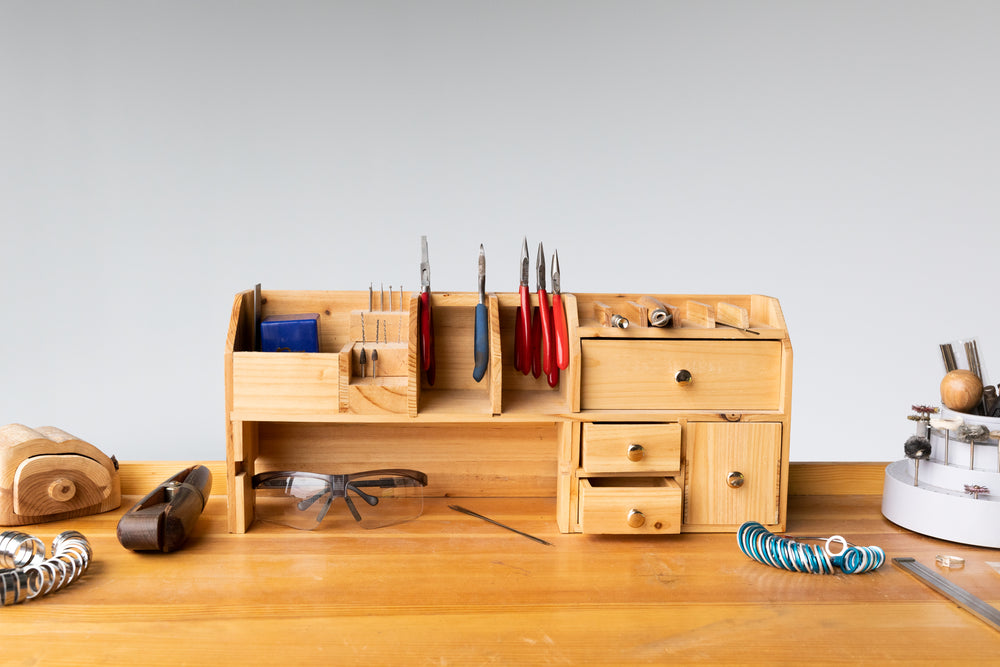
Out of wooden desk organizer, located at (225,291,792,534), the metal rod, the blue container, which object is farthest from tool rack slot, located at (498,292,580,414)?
the metal rod

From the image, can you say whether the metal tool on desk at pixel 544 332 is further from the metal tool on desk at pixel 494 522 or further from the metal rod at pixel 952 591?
the metal rod at pixel 952 591

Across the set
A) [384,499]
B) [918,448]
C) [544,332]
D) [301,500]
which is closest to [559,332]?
[544,332]

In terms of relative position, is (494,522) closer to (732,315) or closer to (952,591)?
(732,315)

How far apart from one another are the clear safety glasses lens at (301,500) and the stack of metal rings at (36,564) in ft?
1.08

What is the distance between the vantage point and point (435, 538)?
152cm

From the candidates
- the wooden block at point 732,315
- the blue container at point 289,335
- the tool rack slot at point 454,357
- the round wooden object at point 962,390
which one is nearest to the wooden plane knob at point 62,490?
the blue container at point 289,335

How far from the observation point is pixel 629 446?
154cm

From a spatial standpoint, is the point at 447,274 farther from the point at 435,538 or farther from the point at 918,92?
the point at 918,92

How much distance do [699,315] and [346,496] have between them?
2.43 ft

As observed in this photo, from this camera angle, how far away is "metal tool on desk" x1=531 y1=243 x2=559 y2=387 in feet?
5.20

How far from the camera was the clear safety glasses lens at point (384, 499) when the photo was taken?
1607mm

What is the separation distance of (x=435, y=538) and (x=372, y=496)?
177mm

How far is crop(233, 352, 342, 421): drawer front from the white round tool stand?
3.43ft

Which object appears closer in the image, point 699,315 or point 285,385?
point 285,385
